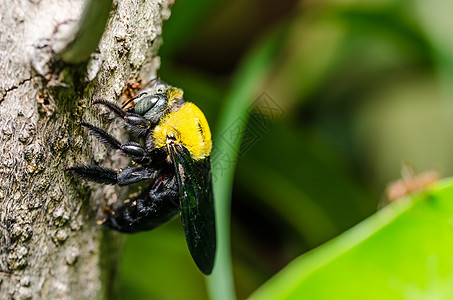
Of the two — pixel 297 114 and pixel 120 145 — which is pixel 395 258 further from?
pixel 297 114

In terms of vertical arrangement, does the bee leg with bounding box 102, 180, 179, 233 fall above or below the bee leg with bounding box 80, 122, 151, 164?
below

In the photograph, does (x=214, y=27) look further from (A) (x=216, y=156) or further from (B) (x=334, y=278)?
(B) (x=334, y=278)

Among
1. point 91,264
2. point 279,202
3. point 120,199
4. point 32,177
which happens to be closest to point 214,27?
point 279,202

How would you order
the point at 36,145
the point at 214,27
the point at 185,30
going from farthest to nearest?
the point at 214,27 → the point at 185,30 → the point at 36,145

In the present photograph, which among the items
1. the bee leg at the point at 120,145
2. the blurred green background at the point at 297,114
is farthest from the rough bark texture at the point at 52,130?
the blurred green background at the point at 297,114

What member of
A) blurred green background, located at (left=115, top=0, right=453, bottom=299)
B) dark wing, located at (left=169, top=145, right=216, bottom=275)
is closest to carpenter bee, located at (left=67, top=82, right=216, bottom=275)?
dark wing, located at (left=169, top=145, right=216, bottom=275)

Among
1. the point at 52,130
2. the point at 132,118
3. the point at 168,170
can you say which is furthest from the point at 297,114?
the point at 52,130

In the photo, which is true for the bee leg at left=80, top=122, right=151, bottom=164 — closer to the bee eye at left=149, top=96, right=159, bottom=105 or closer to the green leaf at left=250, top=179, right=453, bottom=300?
the bee eye at left=149, top=96, right=159, bottom=105
